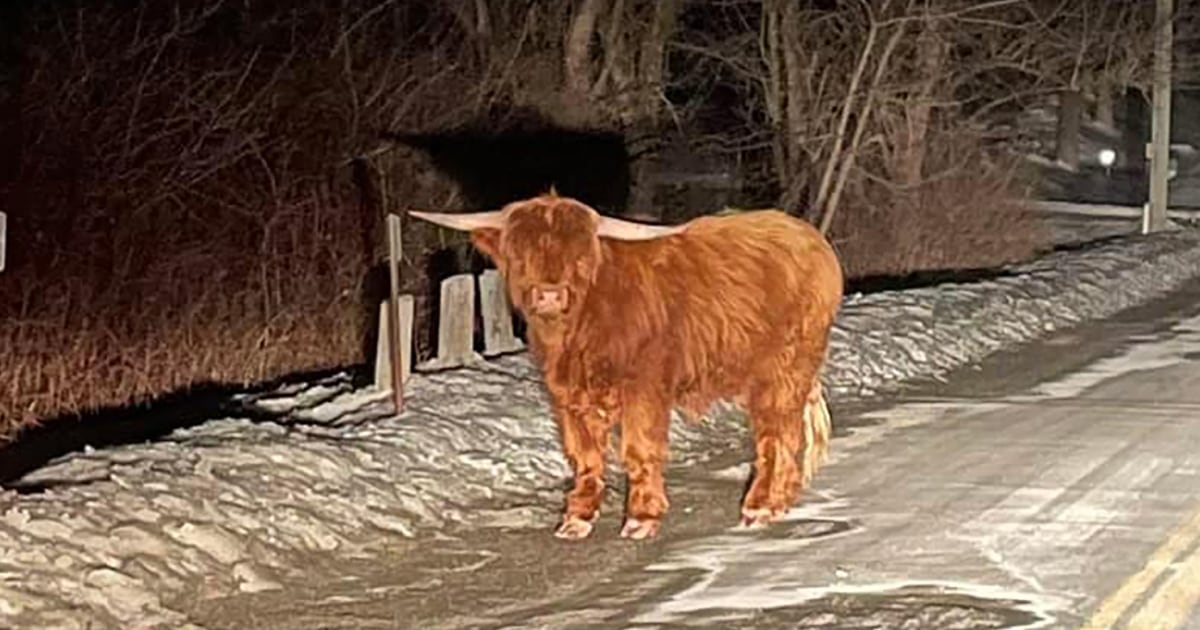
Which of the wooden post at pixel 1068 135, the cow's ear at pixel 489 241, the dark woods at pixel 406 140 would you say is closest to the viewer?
the cow's ear at pixel 489 241

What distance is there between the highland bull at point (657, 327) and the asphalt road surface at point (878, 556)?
348mm

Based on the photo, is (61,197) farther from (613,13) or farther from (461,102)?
(613,13)

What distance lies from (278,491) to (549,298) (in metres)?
1.86

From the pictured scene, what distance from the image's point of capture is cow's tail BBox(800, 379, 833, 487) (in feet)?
36.8

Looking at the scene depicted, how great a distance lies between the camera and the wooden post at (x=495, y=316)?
16.5 metres

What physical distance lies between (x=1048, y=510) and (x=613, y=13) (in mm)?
17731

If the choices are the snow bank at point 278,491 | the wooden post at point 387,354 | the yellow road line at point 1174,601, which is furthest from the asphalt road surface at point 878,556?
the wooden post at point 387,354

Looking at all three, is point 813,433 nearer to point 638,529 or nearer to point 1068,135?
point 638,529

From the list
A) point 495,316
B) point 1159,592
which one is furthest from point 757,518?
point 495,316

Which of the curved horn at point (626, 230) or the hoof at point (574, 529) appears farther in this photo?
the hoof at point (574, 529)

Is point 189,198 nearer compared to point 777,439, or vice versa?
point 777,439

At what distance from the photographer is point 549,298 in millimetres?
9562

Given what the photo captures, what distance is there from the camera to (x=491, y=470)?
11.9 meters

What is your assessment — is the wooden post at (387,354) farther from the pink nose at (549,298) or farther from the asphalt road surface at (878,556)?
the pink nose at (549,298)
